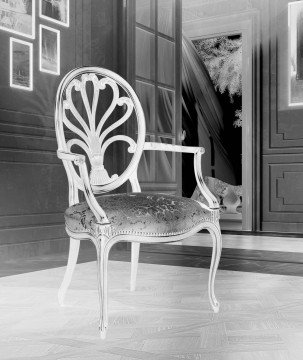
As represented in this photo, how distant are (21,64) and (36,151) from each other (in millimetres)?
610

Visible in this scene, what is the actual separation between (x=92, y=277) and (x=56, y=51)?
1884mm

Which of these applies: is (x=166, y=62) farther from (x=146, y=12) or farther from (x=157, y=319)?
(x=157, y=319)

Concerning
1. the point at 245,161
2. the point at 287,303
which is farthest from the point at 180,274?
the point at 245,161

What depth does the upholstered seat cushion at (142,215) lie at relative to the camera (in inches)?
74.9

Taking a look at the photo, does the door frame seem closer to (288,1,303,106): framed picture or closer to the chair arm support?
(288,1,303,106): framed picture

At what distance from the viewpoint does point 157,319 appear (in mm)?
2045

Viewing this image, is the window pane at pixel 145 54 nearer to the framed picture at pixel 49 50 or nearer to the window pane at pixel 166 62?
the window pane at pixel 166 62

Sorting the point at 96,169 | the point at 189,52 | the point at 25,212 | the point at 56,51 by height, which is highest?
the point at 189,52

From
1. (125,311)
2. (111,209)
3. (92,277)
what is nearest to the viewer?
(111,209)

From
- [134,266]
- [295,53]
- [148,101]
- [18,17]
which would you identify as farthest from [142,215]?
[295,53]

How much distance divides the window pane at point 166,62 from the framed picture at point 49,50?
979 mm

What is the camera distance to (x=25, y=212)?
3.83 meters

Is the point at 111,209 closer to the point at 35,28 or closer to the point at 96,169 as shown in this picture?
the point at 96,169

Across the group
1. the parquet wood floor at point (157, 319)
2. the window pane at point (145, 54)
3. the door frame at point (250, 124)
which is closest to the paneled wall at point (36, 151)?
the window pane at point (145, 54)
